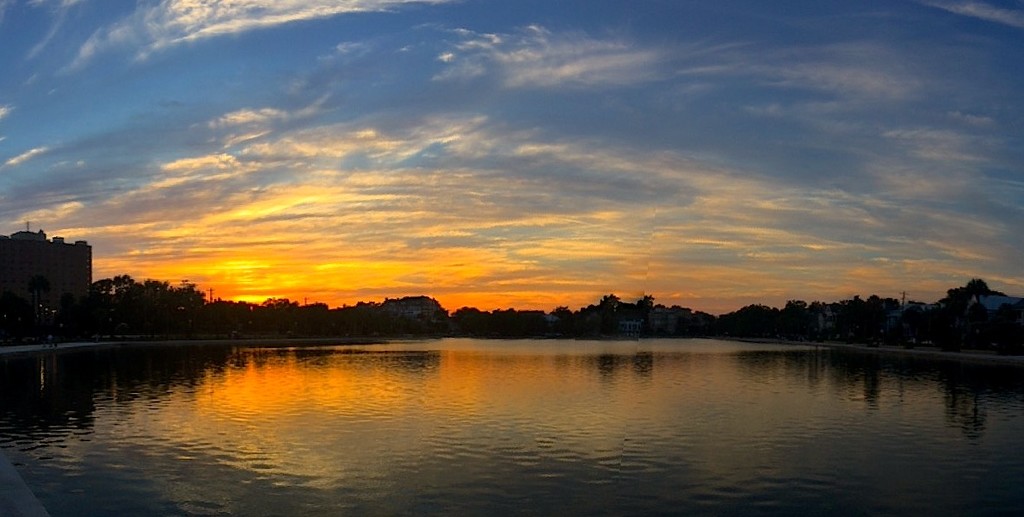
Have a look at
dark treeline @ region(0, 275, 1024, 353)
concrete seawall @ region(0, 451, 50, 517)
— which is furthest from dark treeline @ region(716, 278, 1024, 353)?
concrete seawall @ region(0, 451, 50, 517)

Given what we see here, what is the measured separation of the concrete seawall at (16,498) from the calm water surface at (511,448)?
1.69 feet

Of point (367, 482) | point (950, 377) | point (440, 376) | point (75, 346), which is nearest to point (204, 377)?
point (440, 376)

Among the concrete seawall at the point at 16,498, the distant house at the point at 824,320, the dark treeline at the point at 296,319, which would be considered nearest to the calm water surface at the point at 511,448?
the concrete seawall at the point at 16,498

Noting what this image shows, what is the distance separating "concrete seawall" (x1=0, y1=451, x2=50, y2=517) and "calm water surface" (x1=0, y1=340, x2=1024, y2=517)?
20.3 inches

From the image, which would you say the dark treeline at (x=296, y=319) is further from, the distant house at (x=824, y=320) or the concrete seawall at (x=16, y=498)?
the concrete seawall at (x=16, y=498)

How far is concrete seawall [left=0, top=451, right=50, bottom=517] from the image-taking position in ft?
49.5

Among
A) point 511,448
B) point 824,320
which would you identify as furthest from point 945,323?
point 824,320

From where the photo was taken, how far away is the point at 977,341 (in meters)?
96.7

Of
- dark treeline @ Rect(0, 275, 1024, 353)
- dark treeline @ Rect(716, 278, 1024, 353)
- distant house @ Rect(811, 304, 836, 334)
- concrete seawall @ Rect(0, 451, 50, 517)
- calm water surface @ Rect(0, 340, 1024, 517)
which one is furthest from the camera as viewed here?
distant house @ Rect(811, 304, 836, 334)

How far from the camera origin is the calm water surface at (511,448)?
700 inches

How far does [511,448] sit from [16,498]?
12.0 m

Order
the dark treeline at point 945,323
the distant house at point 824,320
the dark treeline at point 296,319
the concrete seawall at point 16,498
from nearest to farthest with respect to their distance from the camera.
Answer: the concrete seawall at point 16,498 < the dark treeline at point 945,323 < the dark treeline at point 296,319 < the distant house at point 824,320

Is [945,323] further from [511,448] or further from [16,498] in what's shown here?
[16,498]

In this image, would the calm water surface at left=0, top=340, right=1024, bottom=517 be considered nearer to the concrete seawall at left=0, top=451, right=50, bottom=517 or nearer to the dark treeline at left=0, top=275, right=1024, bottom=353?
the concrete seawall at left=0, top=451, right=50, bottom=517
